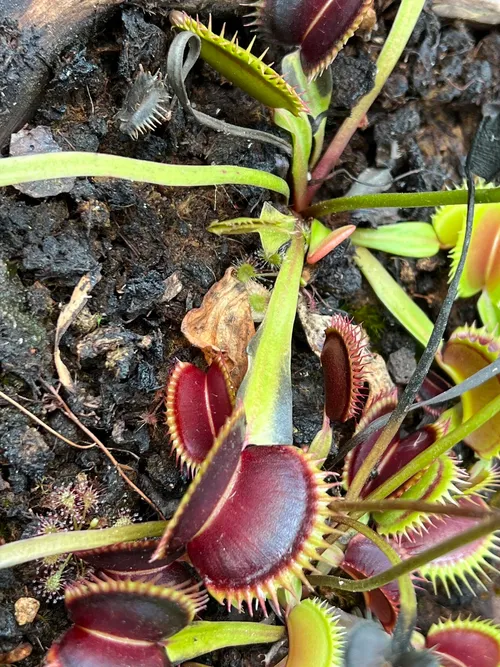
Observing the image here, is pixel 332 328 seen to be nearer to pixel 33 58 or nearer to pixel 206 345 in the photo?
pixel 206 345

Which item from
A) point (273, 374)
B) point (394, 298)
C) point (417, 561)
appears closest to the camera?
point (417, 561)

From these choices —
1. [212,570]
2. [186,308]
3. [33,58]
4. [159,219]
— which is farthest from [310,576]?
[33,58]

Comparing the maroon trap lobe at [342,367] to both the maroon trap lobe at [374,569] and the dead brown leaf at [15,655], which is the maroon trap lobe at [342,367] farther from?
the dead brown leaf at [15,655]

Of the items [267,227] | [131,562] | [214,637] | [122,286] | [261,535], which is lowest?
[214,637]

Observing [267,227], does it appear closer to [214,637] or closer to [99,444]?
[99,444]

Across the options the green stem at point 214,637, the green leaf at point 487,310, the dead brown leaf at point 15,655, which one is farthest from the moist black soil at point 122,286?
the green leaf at point 487,310

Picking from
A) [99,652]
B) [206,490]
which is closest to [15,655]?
[99,652]
